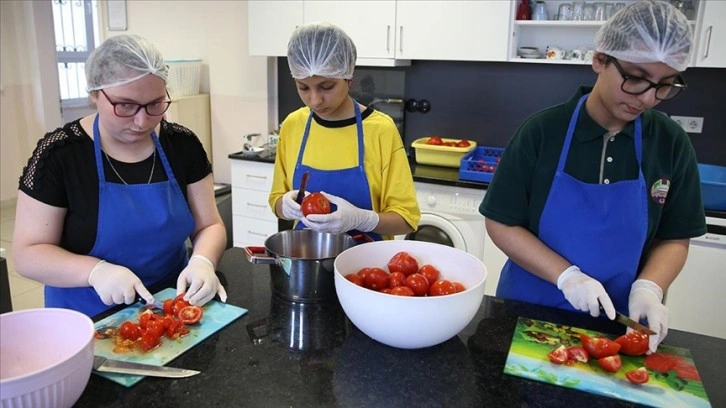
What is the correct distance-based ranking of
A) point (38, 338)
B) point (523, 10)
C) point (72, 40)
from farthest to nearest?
point (72, 40)
point (523, 10)
point (38, 338)

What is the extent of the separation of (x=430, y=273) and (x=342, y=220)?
1.12 feet

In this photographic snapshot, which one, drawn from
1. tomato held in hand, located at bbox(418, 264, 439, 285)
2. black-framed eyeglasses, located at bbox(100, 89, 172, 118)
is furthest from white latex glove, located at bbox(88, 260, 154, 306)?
tomato held in hand, located at bbox(418, 264, 439, 285)

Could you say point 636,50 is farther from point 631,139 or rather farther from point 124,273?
point 124,273

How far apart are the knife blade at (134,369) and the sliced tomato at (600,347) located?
2.53ft

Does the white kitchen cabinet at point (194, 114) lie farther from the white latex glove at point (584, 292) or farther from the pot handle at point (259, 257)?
the white latex glove at point (584, 292)

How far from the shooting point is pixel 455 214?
2941mm

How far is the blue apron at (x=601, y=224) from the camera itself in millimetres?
1394

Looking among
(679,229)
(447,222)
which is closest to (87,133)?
(679,229)

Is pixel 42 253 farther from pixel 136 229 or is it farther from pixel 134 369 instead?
pixel 134 369

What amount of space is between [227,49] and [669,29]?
9.90 feet

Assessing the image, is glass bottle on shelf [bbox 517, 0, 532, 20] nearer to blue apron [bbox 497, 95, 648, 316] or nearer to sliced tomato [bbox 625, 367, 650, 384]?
blue apron [bbox 497, 95, 648, 316]

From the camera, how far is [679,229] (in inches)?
56.4

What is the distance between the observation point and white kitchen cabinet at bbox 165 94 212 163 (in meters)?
3.59

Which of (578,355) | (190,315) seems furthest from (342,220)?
(578,355)
